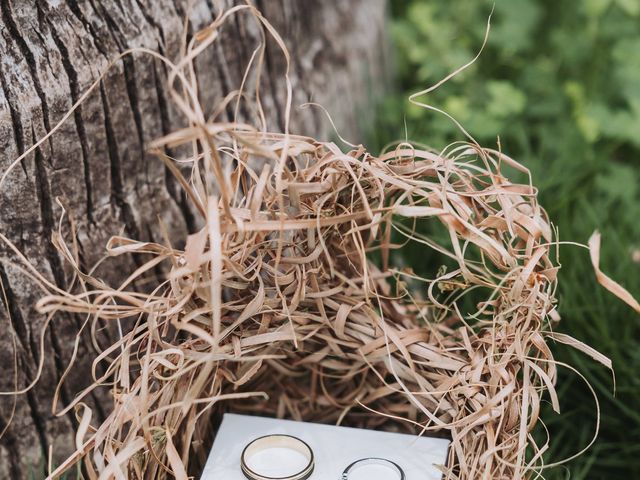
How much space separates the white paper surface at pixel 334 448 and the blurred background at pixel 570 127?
0.33 meters

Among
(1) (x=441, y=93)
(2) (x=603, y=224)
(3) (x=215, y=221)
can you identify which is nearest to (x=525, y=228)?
(3) (x=215, y=221)

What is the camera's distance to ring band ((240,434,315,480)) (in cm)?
117

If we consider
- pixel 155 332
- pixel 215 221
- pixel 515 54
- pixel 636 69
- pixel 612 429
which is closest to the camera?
pixel 215 221

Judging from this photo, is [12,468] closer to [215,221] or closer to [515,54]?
[215,221]

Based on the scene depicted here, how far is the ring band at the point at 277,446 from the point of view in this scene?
1.17m

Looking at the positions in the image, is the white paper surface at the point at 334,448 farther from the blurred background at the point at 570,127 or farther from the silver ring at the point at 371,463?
the blurred background at the point at 570,127

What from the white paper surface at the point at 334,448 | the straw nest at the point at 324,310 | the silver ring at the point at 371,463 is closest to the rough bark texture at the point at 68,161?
the straw nest at the point at 324,310

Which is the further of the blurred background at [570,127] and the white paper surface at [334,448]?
the blurred background at [570,127]

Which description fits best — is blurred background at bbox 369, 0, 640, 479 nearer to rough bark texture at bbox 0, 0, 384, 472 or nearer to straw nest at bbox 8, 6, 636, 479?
straw nest at bbox 8, 6, 636, 479

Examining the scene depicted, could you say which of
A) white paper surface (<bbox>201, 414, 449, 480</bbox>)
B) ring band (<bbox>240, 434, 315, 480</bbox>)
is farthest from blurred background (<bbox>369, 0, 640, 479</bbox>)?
ring band (<bbox>240, 434, 315, 480</bbox>)

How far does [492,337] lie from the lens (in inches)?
46.0

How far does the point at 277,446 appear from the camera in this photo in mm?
1226

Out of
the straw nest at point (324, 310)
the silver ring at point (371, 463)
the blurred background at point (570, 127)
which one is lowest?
the silver ring at point (371, 463)

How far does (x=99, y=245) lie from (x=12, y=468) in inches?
15.6
